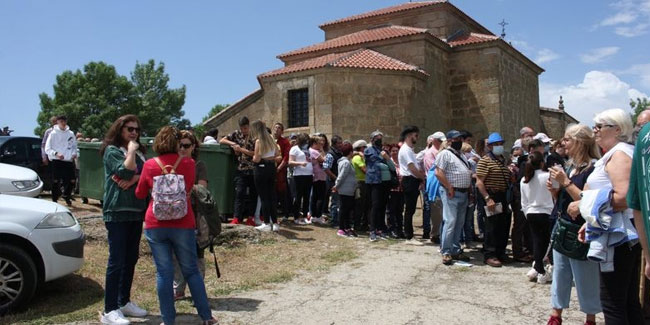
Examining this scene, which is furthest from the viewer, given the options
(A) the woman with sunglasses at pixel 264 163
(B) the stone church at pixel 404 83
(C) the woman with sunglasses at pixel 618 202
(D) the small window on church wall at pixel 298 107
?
(D) the small window on church wall at pixel 298 107

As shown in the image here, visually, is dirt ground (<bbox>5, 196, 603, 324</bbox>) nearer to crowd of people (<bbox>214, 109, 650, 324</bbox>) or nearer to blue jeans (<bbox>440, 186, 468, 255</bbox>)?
blue jeans (<bbox>440, 186, 468, 255</bbox>)

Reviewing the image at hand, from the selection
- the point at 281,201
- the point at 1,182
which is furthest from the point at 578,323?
the point at 1,182

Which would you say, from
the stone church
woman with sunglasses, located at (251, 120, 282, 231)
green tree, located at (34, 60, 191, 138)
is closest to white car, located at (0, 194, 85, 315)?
woman with sunglasses, located at (251, 120, 282, 231)

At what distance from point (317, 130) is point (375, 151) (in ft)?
30.9

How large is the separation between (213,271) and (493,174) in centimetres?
400

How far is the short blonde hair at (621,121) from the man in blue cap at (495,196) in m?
3.25

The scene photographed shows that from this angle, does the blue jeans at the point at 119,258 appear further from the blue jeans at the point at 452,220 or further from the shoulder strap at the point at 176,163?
the blue jeans at the point at 452,220

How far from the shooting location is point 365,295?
533 centimetres

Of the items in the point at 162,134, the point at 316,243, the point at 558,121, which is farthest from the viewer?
the point at 558,121

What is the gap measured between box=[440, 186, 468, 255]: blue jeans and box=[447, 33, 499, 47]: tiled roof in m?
15.4

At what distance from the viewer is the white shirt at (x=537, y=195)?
5.65 m

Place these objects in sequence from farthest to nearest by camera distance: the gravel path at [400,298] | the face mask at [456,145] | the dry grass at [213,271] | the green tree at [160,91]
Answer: the green tree at [160,91]
the face mask at [456,145]
the dry grass at [213,271]
the gravel path at [400,298]

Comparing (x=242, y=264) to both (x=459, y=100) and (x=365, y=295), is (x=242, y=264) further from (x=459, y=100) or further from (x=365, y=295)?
(x=459, y=100)

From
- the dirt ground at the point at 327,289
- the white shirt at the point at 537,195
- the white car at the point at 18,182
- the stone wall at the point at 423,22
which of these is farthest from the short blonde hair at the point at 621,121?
the stone wall at the point at 423,22
